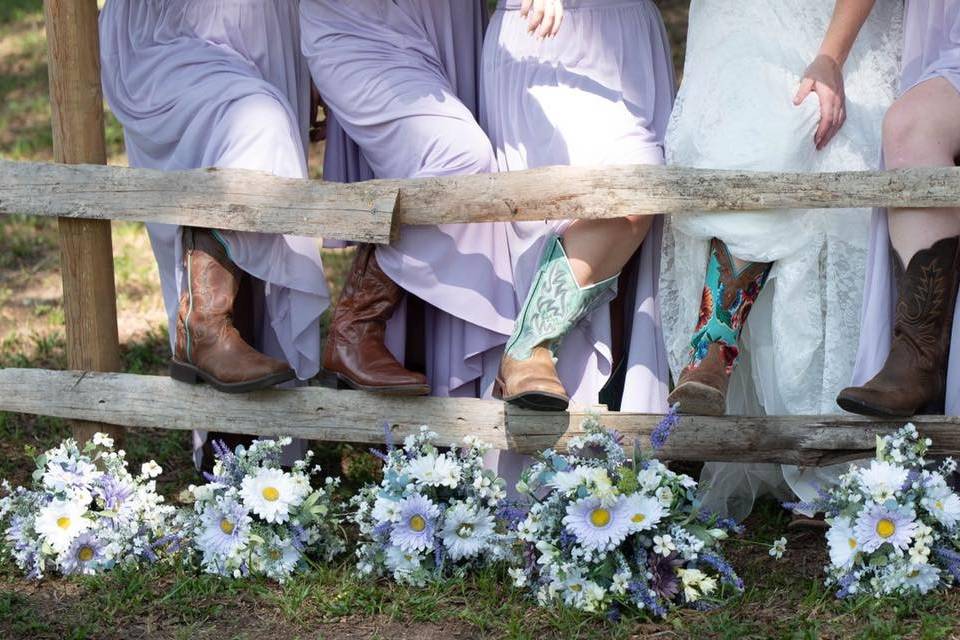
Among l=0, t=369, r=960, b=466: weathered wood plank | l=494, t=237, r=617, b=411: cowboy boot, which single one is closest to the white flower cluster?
l=0, t=369, r=960, b=466: weathered wood plank

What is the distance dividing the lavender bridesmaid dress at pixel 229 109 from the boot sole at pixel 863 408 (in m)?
1.47

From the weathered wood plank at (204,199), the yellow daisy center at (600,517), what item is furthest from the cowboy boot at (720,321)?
the weathered wood plank at (204,199)

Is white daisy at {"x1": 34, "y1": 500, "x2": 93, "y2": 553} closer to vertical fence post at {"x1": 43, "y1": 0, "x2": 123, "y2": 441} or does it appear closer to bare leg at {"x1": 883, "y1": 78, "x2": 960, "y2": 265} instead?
vertical fence post at {"x1": 43, "y1": 0, "x2": 123, "y2": 441}

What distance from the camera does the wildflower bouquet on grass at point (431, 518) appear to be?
335 cm

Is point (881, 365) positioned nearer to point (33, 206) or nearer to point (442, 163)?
point (442, 163)

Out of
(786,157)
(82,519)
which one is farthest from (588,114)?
(82,519)

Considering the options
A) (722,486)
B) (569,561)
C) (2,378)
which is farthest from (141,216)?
(722,486)

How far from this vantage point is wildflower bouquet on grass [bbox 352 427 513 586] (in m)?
3.35

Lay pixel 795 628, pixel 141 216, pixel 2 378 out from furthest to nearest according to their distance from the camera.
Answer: pixel 2 378 < pixel 141 216 < pixel 795 628

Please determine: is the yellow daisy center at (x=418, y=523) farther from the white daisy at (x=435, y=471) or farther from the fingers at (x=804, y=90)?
the fingers at (x=804, y=90)

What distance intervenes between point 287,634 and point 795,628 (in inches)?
46.6

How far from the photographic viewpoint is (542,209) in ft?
11.4

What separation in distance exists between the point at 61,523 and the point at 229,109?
1.21m

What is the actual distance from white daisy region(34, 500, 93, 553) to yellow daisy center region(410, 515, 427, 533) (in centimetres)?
86
